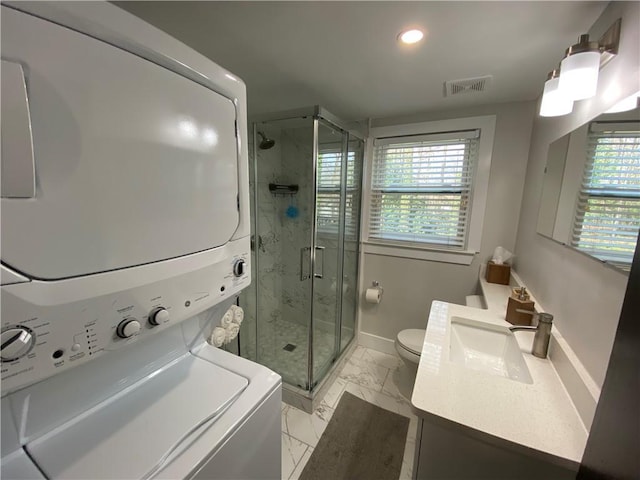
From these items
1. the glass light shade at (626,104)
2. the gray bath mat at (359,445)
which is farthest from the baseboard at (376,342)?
the glass light shade at (626,104)

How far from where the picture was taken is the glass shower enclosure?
200 centimetres

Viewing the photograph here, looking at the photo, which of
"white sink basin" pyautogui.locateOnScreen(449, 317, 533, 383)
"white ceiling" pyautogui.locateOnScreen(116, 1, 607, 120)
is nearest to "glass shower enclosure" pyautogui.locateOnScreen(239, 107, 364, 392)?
"white ceiling" pyautogui.locateOnScreen(116, 1, 607, 120)

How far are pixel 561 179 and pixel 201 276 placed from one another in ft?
5.15

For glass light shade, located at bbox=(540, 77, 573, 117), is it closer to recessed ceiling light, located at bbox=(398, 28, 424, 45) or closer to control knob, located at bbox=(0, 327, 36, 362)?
recessed ceiling light, located at bbox=(398, 28, 424, 45)

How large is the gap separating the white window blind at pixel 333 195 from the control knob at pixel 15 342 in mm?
1605

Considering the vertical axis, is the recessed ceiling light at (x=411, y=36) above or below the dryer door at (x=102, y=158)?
above

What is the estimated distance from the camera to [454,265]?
7.14 feet

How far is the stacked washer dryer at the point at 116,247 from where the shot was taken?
42 centimetres

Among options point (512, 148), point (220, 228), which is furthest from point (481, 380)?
point (512, 148)

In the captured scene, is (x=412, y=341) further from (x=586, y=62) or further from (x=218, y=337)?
(x=586, y=62)

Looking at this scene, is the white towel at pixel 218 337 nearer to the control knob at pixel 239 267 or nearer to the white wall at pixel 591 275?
the control knob at pixel 239 267

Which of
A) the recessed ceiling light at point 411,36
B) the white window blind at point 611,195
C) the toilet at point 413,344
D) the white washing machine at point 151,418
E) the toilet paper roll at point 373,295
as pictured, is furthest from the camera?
the toilet paper roll at point 373,295

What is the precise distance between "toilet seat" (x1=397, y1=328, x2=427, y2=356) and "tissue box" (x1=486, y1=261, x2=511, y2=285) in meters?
0.69

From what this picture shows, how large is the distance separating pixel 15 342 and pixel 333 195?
6.31 feet
